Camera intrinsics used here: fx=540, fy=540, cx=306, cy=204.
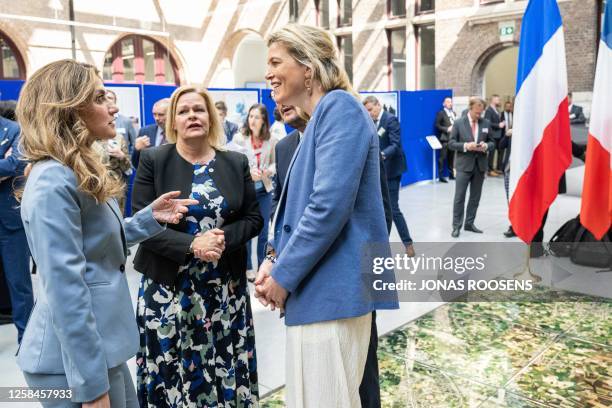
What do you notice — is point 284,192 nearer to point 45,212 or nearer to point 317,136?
point 317,136

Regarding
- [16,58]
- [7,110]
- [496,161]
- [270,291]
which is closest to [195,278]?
[270,291]

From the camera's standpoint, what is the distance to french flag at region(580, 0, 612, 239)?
160 inches

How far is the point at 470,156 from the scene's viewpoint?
24.1ft

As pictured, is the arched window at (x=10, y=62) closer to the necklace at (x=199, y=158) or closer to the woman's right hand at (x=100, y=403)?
the necklace at (x=199, y=158)

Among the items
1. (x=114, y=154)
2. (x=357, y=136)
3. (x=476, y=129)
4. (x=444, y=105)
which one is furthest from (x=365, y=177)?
(x=444, y=105)

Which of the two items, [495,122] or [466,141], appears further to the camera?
[495,122]

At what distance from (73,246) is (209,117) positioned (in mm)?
1338

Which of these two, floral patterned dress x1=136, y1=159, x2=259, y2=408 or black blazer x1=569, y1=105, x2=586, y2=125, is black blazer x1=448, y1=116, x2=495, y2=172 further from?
floral patterned dress x1=136, y1=159, x2=259, y2=408

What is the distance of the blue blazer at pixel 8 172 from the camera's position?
3732 mm

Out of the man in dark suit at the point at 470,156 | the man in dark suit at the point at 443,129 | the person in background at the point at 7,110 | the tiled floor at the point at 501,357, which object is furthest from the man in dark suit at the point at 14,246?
the man in dark suit at the point at 443,129

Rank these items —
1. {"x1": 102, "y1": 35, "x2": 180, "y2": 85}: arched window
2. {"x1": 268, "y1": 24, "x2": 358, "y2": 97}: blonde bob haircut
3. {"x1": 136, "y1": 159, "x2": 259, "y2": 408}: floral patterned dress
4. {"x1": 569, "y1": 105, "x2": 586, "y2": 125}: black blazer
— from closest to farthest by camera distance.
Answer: {"x1": 268, "y1": 24, "x2": 358, "y2": 97}: blonde bob haircut
{"x1": 136, "y1": 159, "x2": 259, "y2": 408}: floral patterned dress
{"x1": 569, "y1": 105, "x2": 586, "y2": 125}: black blazer
{"x1": 102, "y1": 35, "x2": 180, "y2": 85}: arched window

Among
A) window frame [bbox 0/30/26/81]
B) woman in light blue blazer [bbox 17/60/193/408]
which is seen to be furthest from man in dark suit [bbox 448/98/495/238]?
window frame [bbox 0/30/26/81]

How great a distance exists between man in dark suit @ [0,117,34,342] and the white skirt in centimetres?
288

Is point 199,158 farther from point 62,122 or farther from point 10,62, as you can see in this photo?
point 10,62
